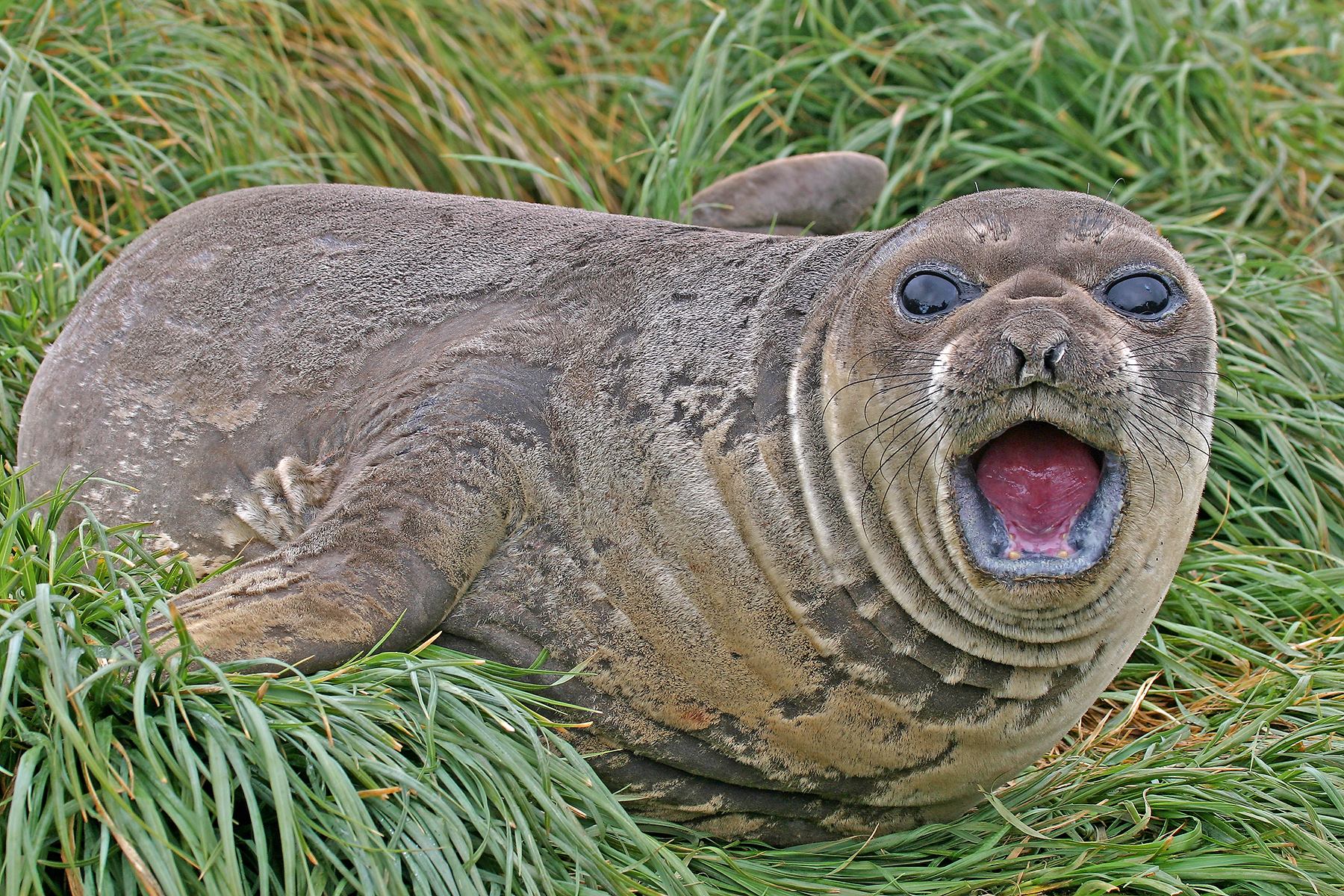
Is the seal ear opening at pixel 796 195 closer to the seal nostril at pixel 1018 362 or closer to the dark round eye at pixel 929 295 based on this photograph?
the dark round eye at pixel 929 295

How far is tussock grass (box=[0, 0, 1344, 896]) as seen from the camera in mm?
2201

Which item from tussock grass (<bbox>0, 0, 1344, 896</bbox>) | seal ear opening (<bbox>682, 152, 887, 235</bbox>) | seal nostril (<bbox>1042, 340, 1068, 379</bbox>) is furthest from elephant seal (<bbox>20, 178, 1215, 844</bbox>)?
seal ear opening (<bbox>682, 152, 887, 235</bbox>)

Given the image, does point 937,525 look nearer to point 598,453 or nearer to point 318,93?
point 598,453

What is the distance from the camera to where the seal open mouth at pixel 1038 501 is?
2381 mm

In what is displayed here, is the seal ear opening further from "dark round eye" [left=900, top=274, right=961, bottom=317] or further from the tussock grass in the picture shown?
"dark round eye" [left=900, top=274, right=961, bottom=317]

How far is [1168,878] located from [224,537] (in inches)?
79.2

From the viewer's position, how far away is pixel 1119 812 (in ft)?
9.43

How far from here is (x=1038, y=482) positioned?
2439 mm

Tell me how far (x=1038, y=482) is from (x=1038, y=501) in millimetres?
33

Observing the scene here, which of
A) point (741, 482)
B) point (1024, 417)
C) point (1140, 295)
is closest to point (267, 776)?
point (741, 482)

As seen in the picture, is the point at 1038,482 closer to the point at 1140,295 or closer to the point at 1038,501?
the point at 1038,501

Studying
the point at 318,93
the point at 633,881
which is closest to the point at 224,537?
the point at 633,881

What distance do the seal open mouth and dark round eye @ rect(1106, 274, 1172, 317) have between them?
0.24 meters

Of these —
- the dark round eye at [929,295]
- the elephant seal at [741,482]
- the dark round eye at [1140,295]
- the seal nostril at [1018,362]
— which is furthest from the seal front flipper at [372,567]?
the dark round eye at [1140,295]
